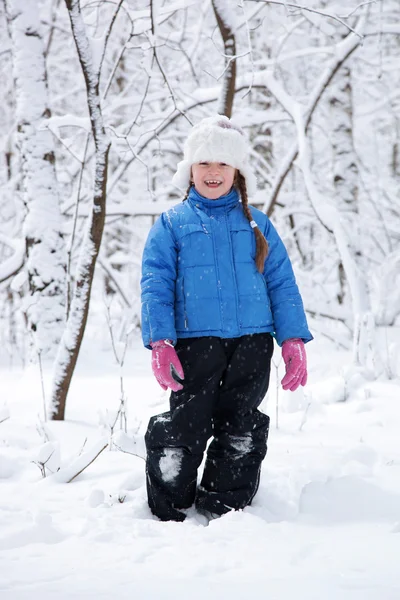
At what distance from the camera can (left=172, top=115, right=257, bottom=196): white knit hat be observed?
7.46 ft

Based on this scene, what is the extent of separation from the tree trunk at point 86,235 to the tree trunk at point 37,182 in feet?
4.33

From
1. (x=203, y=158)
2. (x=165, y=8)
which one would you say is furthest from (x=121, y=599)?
(x=165, y=8)

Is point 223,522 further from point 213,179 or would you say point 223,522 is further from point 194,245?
point 213,179

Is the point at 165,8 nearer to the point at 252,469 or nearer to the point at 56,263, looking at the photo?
the point at 56,263

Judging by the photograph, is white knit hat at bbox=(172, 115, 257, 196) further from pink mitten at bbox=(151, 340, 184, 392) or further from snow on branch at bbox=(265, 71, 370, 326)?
snow on branch at bbox=(265, 71, 370, 326)

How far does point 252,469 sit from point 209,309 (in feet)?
2.23

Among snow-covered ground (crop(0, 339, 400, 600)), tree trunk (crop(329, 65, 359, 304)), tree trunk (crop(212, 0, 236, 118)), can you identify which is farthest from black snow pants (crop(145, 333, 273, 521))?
tree trunk (crop(329, 65, 359, 304))

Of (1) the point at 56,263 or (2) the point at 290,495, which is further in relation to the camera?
(1) the point at 56,263

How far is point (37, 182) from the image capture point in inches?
173

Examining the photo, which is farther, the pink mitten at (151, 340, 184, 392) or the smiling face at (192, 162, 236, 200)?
the smiling face at (192, 162, 236, 200)

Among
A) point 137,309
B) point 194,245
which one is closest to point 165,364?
point 194,245

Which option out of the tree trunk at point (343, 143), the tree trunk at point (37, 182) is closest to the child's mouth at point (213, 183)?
the tree trunk at point (37, 182)

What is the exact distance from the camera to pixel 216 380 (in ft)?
7.29

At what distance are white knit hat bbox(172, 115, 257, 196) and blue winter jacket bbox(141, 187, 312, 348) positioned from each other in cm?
13
